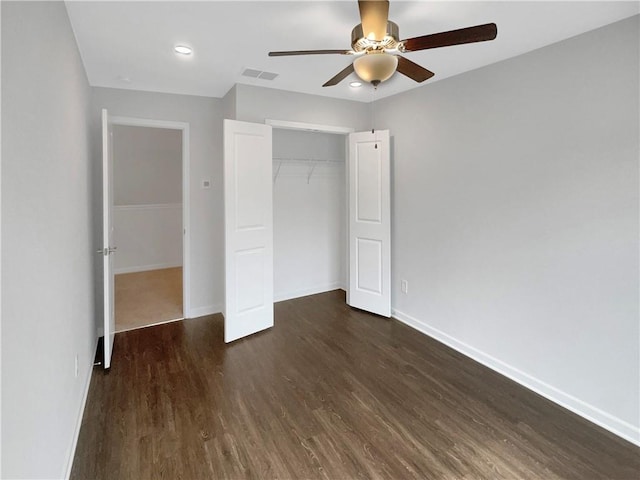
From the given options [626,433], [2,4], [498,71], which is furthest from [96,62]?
[626,433]

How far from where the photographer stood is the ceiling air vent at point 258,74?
125 inches

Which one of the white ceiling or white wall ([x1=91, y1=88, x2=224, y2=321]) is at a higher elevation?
the white ceiling

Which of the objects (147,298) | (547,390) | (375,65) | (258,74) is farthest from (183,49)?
(547,390)

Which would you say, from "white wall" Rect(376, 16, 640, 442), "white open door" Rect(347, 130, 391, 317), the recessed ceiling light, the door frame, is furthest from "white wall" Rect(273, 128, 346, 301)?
the recessed ceiling light

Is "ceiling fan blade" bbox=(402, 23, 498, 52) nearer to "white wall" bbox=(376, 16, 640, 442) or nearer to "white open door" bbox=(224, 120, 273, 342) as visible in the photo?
"white wall" bbox=(376, 16, 640, 442)

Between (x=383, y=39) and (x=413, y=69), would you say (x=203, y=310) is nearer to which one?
(x=413, y=69)

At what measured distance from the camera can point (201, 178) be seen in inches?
159

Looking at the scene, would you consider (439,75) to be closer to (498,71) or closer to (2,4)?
(498,71)

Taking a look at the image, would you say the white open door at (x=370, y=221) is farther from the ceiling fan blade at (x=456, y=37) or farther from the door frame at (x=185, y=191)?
the ceiling fan blade at (x=456, y=37)

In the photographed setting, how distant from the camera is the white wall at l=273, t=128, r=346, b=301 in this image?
15.3 feet

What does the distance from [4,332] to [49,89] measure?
1.18 metres

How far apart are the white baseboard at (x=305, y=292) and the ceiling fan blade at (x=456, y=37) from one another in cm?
342

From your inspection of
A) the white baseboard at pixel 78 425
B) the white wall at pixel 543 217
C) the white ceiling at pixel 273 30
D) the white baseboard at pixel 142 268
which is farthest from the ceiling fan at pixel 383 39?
the white baseboard at pixel 142 268

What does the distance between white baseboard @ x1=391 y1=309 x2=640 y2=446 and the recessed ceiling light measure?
321 centimetres
